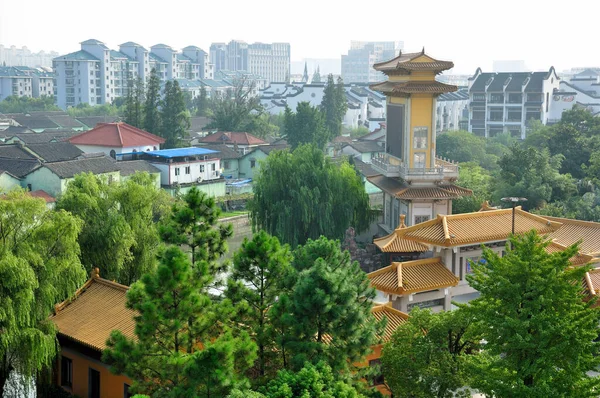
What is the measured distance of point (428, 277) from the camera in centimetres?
1594

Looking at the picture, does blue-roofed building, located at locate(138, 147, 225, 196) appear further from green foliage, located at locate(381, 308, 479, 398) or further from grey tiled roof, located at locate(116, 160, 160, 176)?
green foliage, located at locate(381, 308, 479, 398)

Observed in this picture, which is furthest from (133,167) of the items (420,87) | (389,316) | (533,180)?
(389,316)

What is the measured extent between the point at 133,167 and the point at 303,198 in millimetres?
11620

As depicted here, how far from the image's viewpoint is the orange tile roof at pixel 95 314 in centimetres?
1213

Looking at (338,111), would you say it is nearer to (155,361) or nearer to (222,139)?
(222,139)

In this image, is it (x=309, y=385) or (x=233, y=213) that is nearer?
(x=309, y=385)

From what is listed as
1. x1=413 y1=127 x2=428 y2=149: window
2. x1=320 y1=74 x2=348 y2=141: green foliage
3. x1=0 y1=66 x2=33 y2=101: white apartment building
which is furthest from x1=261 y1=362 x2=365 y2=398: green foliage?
x1=0 y1=66 x2=33 y2=101: white apartment building

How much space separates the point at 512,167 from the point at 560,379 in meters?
17.7

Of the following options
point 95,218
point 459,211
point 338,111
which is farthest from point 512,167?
point 338,111

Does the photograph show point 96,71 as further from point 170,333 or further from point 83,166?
point 170,333

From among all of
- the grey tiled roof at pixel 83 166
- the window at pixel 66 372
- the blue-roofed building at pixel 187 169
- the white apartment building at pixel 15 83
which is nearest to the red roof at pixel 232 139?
the blue-roofed building at pixel 187 169

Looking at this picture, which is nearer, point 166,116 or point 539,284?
point 539,284

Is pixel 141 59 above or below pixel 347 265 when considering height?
above

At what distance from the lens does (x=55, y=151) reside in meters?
33.7
